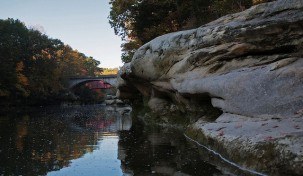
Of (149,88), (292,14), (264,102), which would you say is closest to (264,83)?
(264,102)

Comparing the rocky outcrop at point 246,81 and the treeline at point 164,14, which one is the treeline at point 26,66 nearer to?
the treeline at point 164,14

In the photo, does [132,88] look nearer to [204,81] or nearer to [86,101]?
[204,81]

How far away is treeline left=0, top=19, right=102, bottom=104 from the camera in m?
60.7

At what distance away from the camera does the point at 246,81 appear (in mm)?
12859

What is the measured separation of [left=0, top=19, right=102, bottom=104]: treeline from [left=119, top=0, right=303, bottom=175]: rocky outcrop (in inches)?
1825

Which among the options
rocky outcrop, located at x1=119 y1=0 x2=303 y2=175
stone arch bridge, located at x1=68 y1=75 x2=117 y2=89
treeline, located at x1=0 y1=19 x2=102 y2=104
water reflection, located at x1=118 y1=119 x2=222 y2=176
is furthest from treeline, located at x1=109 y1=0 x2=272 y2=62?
stone arch bridge, located at x1=68 y1=75 x2=117 y2=89

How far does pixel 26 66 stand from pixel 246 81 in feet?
217

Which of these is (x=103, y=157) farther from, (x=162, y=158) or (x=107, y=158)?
(x=162, y=158)

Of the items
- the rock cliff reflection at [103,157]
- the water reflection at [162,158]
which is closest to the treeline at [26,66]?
the rock cliff reflection at [103,157]

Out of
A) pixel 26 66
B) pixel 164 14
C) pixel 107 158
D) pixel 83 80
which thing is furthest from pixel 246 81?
pixel 83 80

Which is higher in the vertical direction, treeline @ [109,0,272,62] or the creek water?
treeline @ [109,0,272,62]

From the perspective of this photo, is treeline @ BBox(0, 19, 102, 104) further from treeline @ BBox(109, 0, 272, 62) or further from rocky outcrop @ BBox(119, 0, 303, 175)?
rocky outcrop @ BBox(119, 0, 303, 175)

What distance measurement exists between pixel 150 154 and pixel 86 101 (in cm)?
9685

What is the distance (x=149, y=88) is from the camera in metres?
26.9
